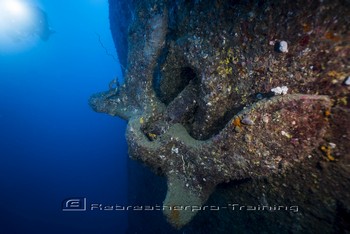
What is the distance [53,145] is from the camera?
34.7 m

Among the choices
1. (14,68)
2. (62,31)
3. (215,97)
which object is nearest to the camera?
(215,97)

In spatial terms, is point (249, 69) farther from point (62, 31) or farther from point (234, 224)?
point (62, 31)

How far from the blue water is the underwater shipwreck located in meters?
3.12

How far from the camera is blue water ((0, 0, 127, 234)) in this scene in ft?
71.9

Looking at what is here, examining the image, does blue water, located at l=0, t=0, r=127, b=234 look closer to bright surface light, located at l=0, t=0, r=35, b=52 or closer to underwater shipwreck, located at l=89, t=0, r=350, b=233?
underwater shipwreck, located at l=89, t=0, r=350, b=233

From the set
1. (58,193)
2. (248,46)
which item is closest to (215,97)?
(248,46)

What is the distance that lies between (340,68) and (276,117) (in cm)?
67

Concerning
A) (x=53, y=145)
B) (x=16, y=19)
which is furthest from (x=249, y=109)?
(x=53, y=145)

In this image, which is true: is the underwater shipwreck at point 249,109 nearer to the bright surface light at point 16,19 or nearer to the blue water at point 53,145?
the blue water at point 53,145

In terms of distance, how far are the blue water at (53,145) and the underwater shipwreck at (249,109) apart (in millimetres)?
3119

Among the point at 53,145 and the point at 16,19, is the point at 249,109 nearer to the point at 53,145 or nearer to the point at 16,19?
the point at 16,19

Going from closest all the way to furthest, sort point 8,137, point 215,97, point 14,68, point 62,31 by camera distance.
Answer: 1. point 215,97
2. point 8,137
3. point 14,68
4. point 62,31

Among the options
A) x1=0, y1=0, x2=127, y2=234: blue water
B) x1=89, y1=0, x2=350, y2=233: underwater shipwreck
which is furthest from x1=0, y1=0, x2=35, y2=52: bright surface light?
x1=89, y1=0, x2=350, y2=233: underwater shipwreck

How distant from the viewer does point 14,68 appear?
53500mm
